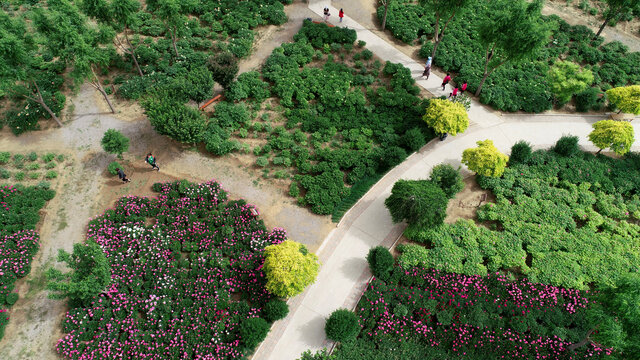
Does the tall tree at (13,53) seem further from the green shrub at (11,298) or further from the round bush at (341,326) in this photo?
the round bush at (341,326)

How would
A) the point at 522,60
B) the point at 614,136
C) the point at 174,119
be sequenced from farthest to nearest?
1. the point at 522,60
2. the point at 614,136
3. the point at 174,119

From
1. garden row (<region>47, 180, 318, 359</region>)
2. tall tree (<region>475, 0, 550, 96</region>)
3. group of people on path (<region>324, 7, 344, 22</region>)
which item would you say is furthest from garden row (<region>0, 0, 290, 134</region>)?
tall tree (<region>475, 0, 550, 96</region>)

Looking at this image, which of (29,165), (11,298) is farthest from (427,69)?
(11,298)

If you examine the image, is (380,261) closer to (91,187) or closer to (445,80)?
(445,80)

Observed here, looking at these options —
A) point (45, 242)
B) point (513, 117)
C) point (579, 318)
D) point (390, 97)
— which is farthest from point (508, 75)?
point (45, 242)

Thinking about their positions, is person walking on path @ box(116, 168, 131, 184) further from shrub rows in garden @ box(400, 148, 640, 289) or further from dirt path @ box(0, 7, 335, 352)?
shrub rows in garden @ box(400, 148, 640, 289)

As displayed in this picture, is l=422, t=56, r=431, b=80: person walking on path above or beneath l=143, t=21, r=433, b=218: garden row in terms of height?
above
